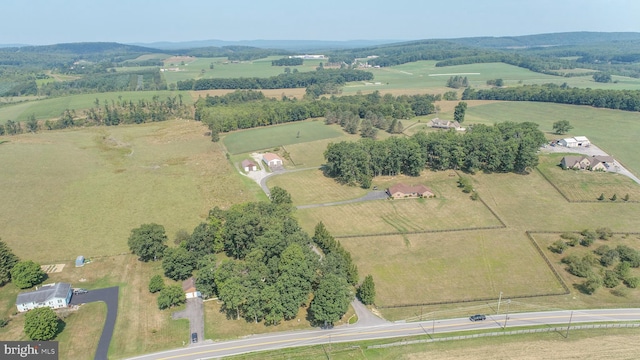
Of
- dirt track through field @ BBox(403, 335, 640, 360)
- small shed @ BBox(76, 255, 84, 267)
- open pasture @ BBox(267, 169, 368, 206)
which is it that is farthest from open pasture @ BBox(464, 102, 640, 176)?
small shed @ BBox(76, 255, 84, 267)

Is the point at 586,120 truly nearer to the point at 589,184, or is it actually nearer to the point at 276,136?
the point at 589,184

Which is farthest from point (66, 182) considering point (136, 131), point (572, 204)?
point (572, 204)

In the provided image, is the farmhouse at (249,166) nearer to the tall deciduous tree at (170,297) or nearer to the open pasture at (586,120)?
the tall deciduous tree at (170,297)

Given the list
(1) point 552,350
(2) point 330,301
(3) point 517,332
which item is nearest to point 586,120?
(3) point 517,332

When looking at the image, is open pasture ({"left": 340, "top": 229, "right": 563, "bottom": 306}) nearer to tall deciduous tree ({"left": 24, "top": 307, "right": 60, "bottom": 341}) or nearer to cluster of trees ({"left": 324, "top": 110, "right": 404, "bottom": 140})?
tall deciduous tree ({"left": 24, "top": 307, "right": 60, "bottom": 341})

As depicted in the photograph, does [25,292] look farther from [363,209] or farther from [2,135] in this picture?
[2,135]

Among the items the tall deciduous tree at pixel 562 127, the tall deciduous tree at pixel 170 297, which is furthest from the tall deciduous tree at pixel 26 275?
the tall deciduous tree at pixel 562 127
